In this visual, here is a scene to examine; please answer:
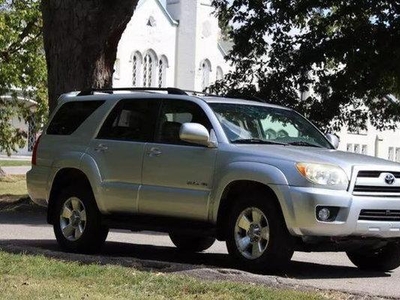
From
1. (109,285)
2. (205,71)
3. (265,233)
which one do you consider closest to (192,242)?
(265,233)

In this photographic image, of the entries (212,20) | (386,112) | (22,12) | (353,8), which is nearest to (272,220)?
(353,8)

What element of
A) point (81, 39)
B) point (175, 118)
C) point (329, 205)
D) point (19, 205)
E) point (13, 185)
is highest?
point (81, 39)

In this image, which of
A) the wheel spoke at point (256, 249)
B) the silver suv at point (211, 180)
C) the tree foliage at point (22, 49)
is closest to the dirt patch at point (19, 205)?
the tree foliage at point (22, 49)

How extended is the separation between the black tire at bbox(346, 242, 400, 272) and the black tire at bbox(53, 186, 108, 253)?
3.01 metres

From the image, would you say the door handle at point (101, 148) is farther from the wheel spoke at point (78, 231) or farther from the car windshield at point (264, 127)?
the car windshield at point (264, 127)

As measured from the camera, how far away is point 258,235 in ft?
30.4

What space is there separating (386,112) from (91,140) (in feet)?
44.9

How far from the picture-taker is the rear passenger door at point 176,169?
9.78m

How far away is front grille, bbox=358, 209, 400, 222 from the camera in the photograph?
9.12 metres

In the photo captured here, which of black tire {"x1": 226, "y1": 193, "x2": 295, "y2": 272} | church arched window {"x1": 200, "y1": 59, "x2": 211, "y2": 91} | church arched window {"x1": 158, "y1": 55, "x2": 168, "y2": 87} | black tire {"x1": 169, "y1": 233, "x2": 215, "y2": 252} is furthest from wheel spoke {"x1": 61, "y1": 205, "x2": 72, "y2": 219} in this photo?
church arched window {"x1": 200, "y1": 59, "x2": 211, "y2": 91}

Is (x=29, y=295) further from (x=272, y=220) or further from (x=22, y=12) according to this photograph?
(x=22, y=12)

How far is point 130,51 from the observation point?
180 feet

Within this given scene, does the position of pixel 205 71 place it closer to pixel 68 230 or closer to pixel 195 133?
pixel 68 230

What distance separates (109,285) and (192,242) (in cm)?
388
